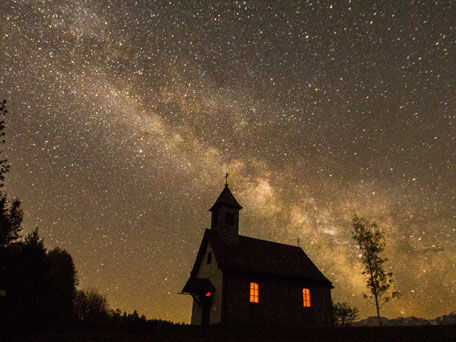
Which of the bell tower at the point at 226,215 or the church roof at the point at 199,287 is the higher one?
the bell tower at the point at 226,215

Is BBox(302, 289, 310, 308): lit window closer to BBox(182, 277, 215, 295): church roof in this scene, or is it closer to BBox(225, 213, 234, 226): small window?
BBox(182, 277, 215, 295): church roof

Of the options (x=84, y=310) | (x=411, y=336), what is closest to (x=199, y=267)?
(x=411, y=336)

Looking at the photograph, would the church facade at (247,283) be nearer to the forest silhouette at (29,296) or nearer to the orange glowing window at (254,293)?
the orange glowing window at (254,293)

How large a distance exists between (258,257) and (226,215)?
16.2ft

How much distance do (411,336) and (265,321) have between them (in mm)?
12356

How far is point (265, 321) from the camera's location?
79.4ft

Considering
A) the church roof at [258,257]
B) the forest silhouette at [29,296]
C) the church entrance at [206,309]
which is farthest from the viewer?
the church roof at [258,257]

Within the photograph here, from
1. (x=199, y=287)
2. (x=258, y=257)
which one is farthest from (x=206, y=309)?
(x=258, y=257)

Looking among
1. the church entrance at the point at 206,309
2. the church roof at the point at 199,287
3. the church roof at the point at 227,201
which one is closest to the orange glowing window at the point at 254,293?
the church roof at the point at 199,287

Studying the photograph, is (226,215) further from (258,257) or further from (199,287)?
(199,287)

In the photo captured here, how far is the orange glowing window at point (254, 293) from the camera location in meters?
24.5

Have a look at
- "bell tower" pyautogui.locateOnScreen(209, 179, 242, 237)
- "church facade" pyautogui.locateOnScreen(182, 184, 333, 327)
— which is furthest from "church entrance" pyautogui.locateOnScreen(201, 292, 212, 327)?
"bell tower" pyautogui.locateOnScreen(209, 179, 242, 237)

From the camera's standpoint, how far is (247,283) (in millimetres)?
24781

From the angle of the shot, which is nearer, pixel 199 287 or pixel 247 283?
pixel 247 283
